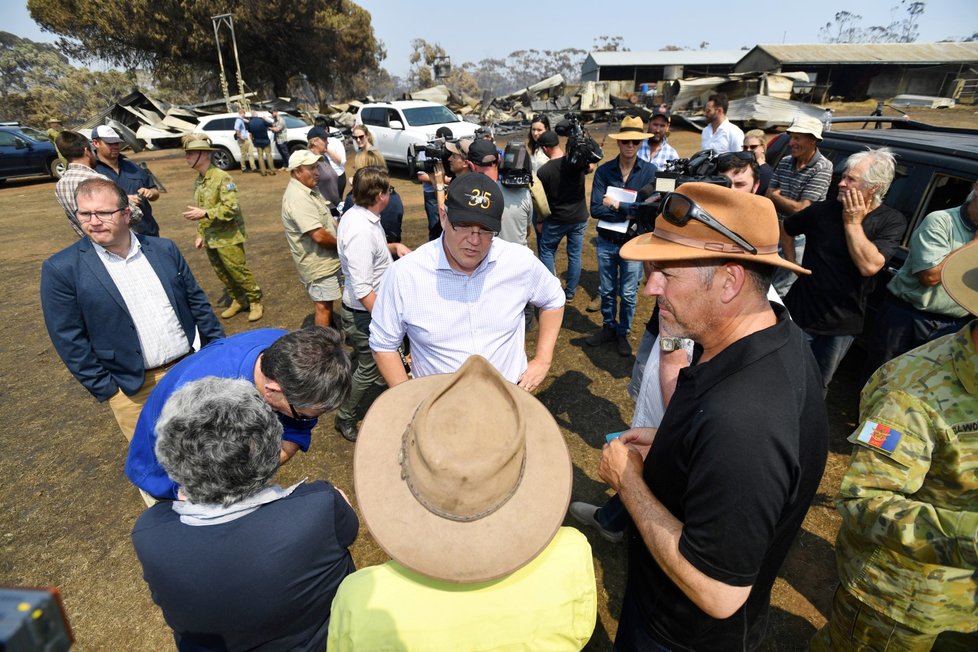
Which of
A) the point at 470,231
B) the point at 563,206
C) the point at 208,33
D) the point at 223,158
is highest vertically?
the point at 208,33

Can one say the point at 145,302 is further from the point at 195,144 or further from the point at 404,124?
the point at 404,124

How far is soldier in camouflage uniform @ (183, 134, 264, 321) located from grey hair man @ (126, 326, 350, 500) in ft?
11.6

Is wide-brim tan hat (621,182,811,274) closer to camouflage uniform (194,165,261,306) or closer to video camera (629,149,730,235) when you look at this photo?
video camera (629,149,730,235)

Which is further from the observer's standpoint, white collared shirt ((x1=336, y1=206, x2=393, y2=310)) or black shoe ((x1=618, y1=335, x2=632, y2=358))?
black shoe ((x1=618, y1=335, x2=632, y2=358))

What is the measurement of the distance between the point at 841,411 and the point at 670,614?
3.52 meters

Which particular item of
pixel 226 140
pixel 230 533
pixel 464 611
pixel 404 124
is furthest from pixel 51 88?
pixel 464 611

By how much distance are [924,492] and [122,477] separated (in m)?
4.79

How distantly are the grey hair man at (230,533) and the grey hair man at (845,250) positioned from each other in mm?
3507

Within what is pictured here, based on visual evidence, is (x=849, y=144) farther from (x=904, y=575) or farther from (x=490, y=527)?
(x=490, y=527)

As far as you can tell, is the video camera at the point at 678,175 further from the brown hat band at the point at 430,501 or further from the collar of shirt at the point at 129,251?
the collar of shirt at the point at 129,251

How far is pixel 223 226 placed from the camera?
5.28 metres

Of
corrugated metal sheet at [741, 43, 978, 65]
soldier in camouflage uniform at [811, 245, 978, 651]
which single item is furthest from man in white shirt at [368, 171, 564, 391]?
corrugated metal sheet at [741, 43, 978, 65]

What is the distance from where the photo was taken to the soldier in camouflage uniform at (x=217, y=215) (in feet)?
16.6

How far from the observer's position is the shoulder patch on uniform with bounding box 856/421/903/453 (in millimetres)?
1477
